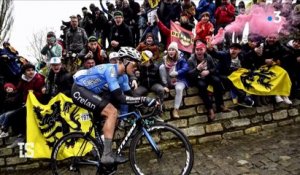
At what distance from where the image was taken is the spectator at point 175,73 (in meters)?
7.71

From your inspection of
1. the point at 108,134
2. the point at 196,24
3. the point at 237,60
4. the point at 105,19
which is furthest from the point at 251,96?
the point at 105,19

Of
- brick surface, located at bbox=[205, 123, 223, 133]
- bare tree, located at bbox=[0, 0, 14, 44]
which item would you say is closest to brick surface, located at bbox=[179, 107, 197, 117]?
brick surface, located at bbox=[205, 123, 223, 133]

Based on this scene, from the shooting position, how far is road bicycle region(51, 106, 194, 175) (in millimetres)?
5297

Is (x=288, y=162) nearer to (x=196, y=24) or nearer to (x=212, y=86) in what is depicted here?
(x=212, y=86)

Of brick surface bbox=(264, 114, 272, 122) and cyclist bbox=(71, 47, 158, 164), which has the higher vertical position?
cyclist bbox=(71, 47, 158, 164)

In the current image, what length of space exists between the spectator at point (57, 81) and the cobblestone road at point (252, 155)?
5.64 ft

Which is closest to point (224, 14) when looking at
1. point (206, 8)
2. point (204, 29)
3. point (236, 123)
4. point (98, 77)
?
point (206, 8)

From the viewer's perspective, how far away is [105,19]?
12398 mm

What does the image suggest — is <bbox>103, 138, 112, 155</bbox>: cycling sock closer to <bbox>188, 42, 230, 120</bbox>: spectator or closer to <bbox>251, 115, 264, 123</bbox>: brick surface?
<bbox>188, 42, 230, 120</bbox>: spectator

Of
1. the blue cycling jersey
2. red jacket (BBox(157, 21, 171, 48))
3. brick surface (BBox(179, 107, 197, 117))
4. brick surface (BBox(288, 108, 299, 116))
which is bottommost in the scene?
brick surface (BBox(288, 108, 299, 116))

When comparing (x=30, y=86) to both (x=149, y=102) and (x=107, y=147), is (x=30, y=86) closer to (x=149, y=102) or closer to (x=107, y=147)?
(x=107, y=147)

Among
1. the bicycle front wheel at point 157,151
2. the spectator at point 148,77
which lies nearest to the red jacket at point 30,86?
the spectator at point 148,77

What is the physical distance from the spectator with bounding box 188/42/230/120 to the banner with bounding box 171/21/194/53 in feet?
8.63

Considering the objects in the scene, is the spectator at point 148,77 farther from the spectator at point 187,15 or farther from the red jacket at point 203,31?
the spectator at point 187,15
